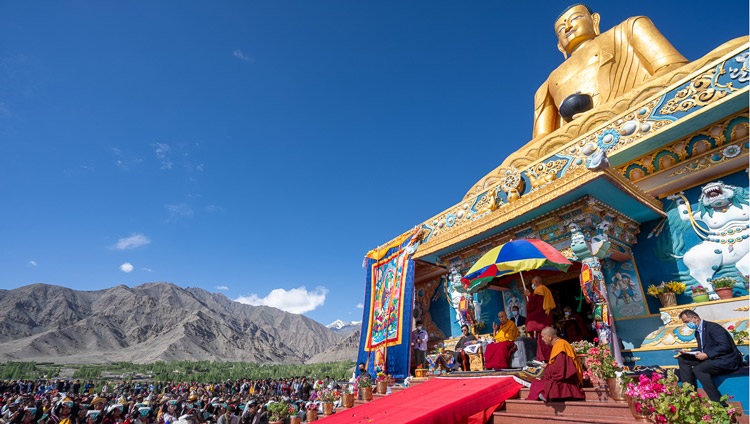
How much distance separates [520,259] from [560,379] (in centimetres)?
211

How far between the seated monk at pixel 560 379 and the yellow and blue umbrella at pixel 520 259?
59.8 inches

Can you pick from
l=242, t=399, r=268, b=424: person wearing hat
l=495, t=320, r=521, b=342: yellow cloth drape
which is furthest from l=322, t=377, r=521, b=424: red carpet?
l=242, t=399, r=268, b=424: person wearing hat

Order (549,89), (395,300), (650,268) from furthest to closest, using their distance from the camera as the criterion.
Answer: (549,89)
(395,300)
(650,268)

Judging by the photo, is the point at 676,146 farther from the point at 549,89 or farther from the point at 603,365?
the point at 549,89

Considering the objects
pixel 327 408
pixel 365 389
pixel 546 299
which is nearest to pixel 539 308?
pixel 546 299

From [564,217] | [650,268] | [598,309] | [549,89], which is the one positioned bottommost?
[598,309]

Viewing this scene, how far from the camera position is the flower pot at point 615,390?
4364 mm

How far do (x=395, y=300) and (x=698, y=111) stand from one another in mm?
7591

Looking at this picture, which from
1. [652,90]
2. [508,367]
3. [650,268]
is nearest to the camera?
[508,367]

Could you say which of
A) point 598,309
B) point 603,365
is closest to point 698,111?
point 598,309

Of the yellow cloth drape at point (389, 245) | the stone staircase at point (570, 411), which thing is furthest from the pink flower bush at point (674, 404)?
the yellow cloth drape at point (389, 245)

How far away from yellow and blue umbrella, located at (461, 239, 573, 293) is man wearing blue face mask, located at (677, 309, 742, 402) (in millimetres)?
1875

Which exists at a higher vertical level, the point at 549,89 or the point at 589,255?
the point at 549,89

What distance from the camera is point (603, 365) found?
4.65m
